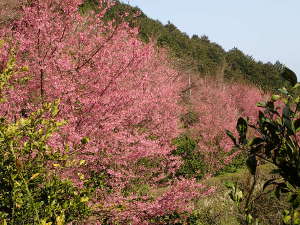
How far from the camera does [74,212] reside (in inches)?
119

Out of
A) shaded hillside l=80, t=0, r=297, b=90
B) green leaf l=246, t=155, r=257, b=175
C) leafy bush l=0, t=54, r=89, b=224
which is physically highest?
shaded hillside l=80, t=0, r=297, b=90

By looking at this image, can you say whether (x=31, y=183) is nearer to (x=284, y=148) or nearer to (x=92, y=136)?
(x=284, y=148)

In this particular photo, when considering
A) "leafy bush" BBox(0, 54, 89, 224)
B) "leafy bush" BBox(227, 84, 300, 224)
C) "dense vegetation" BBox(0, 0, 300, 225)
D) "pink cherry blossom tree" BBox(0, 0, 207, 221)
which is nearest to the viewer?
"leafy bush" BBox(227, 84, 300, 224)

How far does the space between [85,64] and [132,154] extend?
2068 mm

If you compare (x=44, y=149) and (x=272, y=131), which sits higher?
(x=272, y=131)

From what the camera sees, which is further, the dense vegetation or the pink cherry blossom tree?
the pink cherry blossom tree

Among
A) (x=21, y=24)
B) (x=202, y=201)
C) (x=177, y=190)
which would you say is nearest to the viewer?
(x=177, y=190)

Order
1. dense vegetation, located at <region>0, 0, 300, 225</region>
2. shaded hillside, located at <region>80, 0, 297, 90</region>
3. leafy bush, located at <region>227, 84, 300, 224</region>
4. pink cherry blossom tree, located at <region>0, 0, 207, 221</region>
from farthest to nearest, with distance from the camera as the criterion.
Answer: shaded hillside, located at <region>80, 0, 297, 90</region>, pink cherry blossom tree, located at <region>0, 0, 207, 221</region>, dense vegetation, located at <region>0, 0, 300, 225</region>, leafy bush, located at <region>227, 84, 300, 224</region>

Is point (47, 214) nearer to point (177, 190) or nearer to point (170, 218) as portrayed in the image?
point (177, 190)

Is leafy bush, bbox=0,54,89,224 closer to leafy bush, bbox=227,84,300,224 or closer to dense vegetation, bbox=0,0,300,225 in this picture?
dense vegetation, bbox=0,0,300,225

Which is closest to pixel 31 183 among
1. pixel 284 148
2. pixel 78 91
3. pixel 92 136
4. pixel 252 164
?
pixel 252 164

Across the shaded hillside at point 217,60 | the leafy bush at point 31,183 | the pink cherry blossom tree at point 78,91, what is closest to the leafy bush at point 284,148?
the leafy bush at point 31,183

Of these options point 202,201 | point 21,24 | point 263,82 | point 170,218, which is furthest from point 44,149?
point 263,82

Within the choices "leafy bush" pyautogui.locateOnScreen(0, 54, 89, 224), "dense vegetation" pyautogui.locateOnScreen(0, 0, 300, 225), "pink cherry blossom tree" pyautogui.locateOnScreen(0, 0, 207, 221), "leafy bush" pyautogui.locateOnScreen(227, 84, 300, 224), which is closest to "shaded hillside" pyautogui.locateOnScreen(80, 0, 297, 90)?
"dense vegetation" pyautogui.locateOnScreen(0, 0, 300, 225)
